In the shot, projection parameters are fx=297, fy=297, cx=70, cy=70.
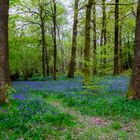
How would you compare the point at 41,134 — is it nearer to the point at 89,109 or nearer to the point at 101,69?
the point at 89,109

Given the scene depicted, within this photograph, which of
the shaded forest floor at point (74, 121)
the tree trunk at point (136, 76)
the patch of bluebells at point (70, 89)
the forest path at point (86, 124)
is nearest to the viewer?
the shaded forest floor at point (74, 121)

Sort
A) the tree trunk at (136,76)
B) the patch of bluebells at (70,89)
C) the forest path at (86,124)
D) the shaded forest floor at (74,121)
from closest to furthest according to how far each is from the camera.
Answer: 1. the shaded forest floor at (74,121)
2. the forest path at (86,124)
3. the tree trunk at (136,76)
4. the patch of bluebells at (70,89)

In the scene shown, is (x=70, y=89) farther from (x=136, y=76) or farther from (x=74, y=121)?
(x=74, y=121)

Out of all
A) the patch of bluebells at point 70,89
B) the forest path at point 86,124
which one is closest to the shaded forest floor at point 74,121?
the forest path at point 86,124

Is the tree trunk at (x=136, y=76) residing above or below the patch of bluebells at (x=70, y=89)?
above

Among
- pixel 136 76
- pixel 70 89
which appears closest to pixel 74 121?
pixel 136 76

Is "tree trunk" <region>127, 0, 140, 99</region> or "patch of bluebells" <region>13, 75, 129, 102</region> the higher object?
"tree trunk" <region>127, 0, 140, 99</region>

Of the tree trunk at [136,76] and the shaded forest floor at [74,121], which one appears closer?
the shaded forest floor at [74,121]

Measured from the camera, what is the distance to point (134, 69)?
1206cm

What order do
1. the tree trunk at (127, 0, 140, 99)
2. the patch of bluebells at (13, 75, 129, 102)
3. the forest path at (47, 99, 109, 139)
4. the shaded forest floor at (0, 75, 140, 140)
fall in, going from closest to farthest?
the shaded forest floor at (0, 75, 140, 140) → the forest path at (47, 99, 109, 139) → the tree trunk at (127, 0, 140, 99) → the patch of bluebells at (13, 75, 129, 102)

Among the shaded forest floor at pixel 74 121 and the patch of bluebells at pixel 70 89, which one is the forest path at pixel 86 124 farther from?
the patch of bluebells at pixel 70 89

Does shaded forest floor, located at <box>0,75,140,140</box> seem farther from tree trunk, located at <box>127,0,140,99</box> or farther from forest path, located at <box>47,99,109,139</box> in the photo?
tree trunk, located at <box>127,0,140,99</box>

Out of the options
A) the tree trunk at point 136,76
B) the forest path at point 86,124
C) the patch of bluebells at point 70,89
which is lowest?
the forest path at point 86,124

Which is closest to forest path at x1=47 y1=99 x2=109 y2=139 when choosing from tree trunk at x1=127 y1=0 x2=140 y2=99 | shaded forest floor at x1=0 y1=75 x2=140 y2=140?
shaded forest floor at x1=0 y1=75 x2=140 y2=140
